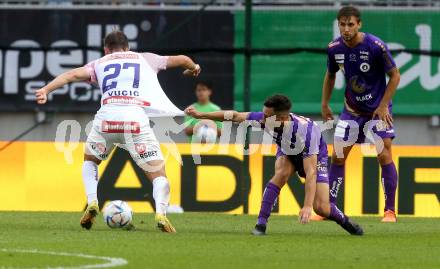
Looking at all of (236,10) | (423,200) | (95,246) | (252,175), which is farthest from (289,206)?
(95,246)

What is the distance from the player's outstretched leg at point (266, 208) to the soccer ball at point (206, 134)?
209 inches

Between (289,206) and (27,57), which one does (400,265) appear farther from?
(27,57)

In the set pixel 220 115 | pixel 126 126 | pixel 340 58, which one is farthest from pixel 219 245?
pixel 340 58

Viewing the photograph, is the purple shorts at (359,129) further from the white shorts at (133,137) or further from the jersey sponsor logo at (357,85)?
the white shorts at (133,137)

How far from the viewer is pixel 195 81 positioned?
56.7 ft

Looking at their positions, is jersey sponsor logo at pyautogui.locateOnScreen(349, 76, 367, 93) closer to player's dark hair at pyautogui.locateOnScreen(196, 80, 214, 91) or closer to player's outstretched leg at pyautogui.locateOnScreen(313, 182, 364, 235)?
player's outstretched leg at pyautogui.locateOnScreen(313, 182, 364, 235)

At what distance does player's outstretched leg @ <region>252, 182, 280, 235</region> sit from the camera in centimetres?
1076

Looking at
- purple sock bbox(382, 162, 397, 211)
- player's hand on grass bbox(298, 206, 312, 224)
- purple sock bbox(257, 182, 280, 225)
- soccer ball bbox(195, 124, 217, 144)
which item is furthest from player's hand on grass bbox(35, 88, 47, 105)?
soccer ball bbox(195, 124, 217, 144)

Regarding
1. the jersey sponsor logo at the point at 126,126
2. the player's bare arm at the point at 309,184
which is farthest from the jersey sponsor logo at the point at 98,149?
the player's bare arm at the point at 309,184

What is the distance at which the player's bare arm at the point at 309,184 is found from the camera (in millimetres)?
10268

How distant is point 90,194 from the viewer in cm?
1129

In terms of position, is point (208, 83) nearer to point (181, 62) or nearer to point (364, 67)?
point (364, 67)

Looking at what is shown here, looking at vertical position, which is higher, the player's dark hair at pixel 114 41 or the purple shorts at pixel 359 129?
the player's dark hair at pixel 114 41

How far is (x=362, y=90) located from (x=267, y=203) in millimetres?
2537
